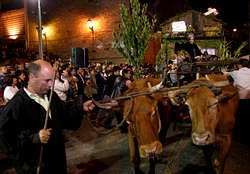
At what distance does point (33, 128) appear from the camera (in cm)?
500

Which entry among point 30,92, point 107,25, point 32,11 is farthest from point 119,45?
point 32,11

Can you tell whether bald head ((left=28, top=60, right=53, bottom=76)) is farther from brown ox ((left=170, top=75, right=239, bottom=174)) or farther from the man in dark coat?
brown ox ((left=170, top=75, right=239, bottom=174))

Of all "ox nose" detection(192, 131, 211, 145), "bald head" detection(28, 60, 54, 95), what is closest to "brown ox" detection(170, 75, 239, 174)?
"ox nose" detection(192, 131, 211, 145)

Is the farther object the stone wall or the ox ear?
the stone wall

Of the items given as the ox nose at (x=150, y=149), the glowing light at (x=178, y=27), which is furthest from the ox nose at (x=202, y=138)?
the glowing light at (x=178, y=27)

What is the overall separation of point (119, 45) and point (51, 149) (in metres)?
7.48

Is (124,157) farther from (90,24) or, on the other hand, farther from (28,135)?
(90,24)

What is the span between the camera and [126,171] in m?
9.27

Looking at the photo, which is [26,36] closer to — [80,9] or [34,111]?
[80,9]

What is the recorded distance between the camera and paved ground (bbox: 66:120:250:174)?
938 cm

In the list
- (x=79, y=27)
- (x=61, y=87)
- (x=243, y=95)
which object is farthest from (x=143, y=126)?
(x=79, y=27)

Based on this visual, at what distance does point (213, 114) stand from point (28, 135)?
4066 mm

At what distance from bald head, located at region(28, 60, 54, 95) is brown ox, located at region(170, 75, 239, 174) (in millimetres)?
3370

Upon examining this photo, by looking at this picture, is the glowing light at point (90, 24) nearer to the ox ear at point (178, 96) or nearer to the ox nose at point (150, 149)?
the ox ear at point (178, 96)
